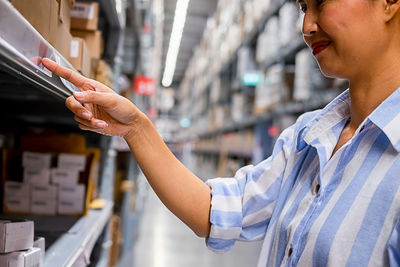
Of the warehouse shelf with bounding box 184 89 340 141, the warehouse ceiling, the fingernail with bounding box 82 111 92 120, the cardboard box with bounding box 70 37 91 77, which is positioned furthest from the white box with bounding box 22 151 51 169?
the warehouse ceiling

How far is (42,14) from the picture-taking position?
790mm

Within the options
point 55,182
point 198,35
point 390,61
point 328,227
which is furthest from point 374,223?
point 198,35

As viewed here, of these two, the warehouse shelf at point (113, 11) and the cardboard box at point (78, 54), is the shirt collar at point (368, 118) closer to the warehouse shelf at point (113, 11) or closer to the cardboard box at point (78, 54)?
the cardboard box at point (78, 54)

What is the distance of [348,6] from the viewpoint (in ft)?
3.06

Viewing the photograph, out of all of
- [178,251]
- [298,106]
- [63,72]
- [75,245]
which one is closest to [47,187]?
[75,245]

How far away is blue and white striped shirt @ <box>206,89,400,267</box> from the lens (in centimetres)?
84

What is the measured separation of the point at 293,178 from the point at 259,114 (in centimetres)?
349

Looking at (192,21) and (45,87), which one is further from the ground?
(192,21)

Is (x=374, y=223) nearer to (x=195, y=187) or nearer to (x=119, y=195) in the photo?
(x=195, y=187)

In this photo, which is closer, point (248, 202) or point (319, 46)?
point (319, 46)

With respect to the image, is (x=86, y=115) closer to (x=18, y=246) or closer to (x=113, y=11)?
(x=18, y=246)

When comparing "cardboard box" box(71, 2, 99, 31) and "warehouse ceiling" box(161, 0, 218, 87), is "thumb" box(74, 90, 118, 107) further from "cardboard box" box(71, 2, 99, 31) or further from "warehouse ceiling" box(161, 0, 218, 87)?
"warehouse ceiling" box(161, 0, 218, 87)

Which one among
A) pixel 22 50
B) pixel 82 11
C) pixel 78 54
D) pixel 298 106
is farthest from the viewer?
pixel 298 106

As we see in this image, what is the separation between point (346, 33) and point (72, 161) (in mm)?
1148
